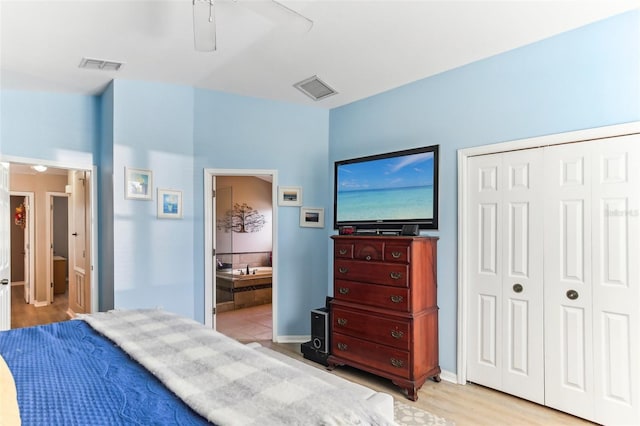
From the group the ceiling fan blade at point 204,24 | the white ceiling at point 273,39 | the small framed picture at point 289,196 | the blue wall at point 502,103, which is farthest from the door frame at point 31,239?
the ceiling fan blade at point 204,24

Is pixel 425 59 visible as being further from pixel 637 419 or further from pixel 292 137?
pixel 637 419

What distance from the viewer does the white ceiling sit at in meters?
2.37

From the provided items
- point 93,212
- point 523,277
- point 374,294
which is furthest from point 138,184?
point 523,277

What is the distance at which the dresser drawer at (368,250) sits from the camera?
10.3ft

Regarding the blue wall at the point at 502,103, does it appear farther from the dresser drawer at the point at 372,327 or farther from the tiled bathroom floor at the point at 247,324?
the tiled bathroom floor at the point at 247,324

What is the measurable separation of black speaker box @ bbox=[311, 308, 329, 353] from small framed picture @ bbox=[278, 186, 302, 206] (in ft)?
4.20

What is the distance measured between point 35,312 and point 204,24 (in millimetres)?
5730

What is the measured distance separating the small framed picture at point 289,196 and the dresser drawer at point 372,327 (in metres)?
1.37

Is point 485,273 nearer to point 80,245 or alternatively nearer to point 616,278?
point 616,278

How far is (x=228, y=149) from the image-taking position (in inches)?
163

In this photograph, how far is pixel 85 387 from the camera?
4.11ft

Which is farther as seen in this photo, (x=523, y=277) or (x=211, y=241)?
(x=211, y=241)

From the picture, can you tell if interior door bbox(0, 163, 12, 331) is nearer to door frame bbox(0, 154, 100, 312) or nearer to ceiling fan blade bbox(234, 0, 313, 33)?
door frame bbox(0, 154, 100, 312)

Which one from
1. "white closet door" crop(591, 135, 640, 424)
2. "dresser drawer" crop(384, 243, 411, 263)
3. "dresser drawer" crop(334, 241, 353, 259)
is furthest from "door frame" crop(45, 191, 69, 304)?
"white closet door" crop(591, 135, 640, 424)
